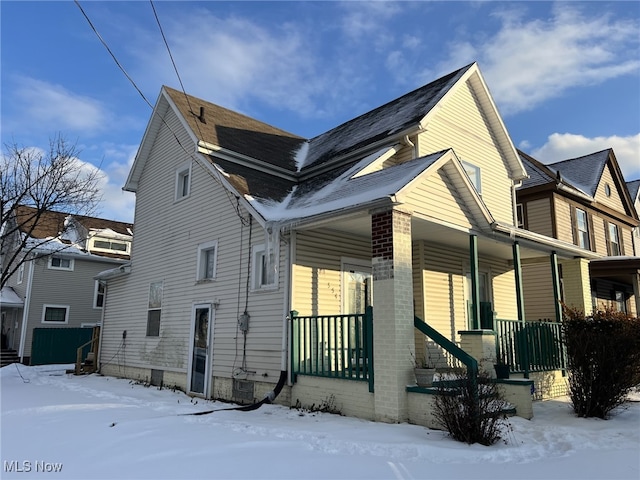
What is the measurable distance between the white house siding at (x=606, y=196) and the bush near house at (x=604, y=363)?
15.3 m

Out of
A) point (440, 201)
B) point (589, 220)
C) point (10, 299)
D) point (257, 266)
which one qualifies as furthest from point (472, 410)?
point (10, 299)

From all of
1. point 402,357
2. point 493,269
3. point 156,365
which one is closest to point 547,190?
point 493,269

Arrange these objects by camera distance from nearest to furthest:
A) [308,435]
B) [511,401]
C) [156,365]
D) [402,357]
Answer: [308,435] → [402,357] → [511,401] → [156,365]

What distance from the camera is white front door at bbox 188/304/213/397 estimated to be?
11.5 metres

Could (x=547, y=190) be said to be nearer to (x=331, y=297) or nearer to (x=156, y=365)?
(x=331, y=297)

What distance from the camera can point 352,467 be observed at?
16.8 ft

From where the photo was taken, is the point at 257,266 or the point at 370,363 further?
the point at 257,266

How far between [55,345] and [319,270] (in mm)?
18524

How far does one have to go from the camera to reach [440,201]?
8.98 m

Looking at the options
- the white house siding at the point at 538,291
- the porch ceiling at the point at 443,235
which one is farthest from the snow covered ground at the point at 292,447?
the white house siding at the point at 538,291

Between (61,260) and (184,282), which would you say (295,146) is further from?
(61,260)

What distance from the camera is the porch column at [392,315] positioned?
7.28 metres

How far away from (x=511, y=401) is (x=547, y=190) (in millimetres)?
12611

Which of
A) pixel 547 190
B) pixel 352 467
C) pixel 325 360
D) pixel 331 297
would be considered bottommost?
pixel 352 467
